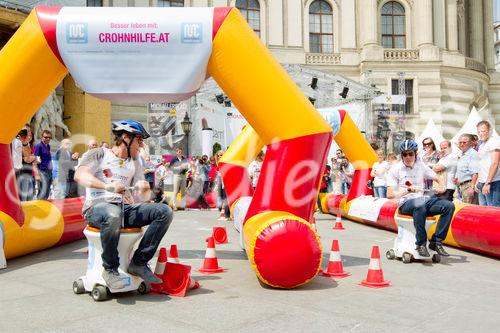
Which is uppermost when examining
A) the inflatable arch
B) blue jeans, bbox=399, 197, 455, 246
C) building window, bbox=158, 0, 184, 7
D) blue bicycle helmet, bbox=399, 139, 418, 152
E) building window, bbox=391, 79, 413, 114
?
building window, bbox=158, 0, 184, 7

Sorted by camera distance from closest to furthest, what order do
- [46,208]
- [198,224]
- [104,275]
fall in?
[104,275]
[46,208]
[198,224]

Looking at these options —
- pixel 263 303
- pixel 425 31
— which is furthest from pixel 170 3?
pixel 263 303

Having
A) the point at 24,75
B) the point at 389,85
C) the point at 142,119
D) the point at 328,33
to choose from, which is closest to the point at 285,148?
the point at 24,75

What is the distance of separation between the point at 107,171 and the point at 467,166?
21.3 feet

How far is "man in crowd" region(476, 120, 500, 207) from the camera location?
8312 millimetres

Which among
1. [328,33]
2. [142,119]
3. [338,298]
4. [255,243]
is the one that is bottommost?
[338,298]

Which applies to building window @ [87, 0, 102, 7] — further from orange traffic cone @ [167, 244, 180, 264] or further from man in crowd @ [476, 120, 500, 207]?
orange traffic cone @ [167, 244, 180, 264]

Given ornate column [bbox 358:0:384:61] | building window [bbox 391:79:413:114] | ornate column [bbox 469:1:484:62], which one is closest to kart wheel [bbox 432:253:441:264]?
building window [bbox 391:79:413:114]

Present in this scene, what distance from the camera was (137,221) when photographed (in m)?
5.16

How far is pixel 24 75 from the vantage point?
21.3ft

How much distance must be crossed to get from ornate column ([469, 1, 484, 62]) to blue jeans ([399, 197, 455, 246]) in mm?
35788

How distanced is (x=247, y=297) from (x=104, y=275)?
1334mm

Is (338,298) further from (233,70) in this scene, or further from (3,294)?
(3,294)

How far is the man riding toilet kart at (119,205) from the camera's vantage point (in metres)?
4.93
